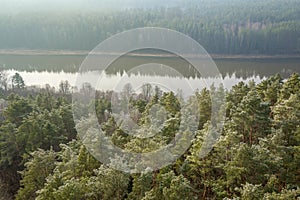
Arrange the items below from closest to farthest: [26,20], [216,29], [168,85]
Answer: [168,85] → [216,29] → [26,20]

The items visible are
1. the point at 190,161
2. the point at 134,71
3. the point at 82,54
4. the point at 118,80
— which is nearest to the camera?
the point at 190,161

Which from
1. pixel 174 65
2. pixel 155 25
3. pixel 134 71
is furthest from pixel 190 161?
pixel 155 25

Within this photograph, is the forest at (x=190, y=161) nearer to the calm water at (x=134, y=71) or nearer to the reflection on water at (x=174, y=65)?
the calm water at (x=134, y=71)

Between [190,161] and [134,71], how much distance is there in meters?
33.2

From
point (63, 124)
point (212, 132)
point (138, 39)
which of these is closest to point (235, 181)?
point (212, 132)

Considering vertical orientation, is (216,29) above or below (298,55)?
above

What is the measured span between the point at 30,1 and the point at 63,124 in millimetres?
103127

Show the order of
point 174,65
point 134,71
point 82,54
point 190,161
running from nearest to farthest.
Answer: point 190,161, point 134,71, point 174,65, point 82,54

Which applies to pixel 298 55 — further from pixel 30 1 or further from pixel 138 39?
pixel 30 1

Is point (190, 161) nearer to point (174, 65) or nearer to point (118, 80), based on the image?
point (118, 80)

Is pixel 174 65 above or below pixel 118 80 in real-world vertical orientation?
above

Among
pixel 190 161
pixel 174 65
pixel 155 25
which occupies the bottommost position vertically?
pixel 190 161

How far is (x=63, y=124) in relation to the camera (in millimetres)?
21938

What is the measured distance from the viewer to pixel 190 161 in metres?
13.5
